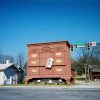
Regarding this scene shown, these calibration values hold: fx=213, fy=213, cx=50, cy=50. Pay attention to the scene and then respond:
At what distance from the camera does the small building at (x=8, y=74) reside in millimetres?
48750

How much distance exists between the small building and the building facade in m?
5.68

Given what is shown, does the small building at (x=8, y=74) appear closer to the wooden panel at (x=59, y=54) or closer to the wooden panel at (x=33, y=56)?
the wooden panel at (x=33, y=56)

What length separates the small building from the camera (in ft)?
160

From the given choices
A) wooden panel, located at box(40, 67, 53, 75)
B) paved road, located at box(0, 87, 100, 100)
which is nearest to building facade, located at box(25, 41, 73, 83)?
wooden panel, located at box(40, 67, 53, 75)

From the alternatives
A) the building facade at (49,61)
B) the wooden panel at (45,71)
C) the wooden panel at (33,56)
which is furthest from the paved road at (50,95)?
the wooden panel at (33,56)

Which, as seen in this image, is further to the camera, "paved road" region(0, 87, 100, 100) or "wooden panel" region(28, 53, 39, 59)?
"wooden panel" region(28, 53, 39, 59)

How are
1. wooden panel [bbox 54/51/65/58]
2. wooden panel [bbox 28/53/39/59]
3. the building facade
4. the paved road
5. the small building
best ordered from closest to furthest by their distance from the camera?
the paved road < the building facade < wooden panel [bbox 54/51/65/58] < wooden panel [bbox 28/53/39/59] < the small building

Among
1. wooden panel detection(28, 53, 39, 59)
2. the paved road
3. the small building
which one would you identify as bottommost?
the paved road

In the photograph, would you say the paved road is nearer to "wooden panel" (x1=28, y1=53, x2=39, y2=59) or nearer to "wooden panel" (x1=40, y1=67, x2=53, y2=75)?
"wooden panel" (x1=40, y1=67, x2=53, y2=75)

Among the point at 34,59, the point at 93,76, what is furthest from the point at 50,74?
the point at 93,76

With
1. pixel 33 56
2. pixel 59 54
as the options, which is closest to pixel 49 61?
pixel 59 54

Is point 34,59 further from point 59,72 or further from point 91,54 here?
point 91,54

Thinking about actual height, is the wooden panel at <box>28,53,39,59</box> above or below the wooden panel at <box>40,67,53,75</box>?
above

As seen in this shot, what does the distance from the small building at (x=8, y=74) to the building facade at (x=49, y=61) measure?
18.6ft
